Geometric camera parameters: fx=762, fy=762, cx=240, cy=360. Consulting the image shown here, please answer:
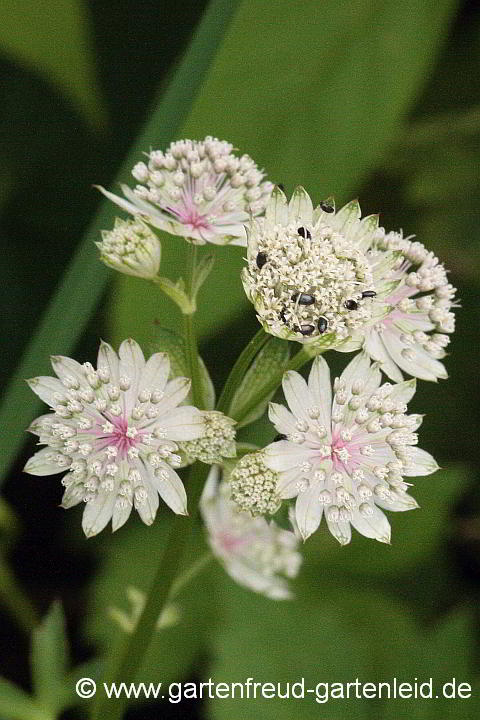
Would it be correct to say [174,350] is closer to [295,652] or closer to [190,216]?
[190,216]

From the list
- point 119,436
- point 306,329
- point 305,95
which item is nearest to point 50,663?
point 119,436

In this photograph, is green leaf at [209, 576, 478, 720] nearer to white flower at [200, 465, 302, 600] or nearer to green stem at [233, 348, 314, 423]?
white flower at [200, 465, 302, 600]

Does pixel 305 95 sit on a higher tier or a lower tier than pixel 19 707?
higher

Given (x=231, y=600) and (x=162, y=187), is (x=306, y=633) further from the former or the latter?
(x=162, y=187)

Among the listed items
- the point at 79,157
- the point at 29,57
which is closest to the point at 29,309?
the point at 79,157

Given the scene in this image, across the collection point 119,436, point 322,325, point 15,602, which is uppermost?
point 322,325

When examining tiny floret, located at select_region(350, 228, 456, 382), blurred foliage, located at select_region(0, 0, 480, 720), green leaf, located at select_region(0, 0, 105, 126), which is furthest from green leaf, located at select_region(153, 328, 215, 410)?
green leaf, located at select_region(0, 0, 105, 126)

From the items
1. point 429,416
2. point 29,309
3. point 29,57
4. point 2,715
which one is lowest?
point 2,715
